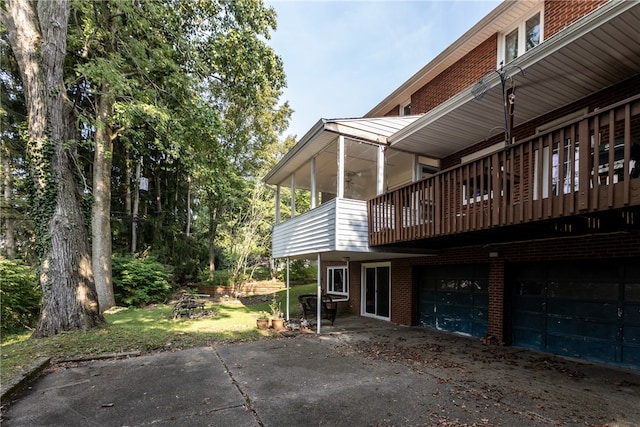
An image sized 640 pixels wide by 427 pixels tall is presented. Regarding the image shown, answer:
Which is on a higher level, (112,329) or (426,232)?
(426,232)

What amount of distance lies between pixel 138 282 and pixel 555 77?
A: 16.9m

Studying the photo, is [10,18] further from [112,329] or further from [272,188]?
[272,188]

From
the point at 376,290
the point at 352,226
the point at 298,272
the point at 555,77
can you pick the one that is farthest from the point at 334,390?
the point at 298,272

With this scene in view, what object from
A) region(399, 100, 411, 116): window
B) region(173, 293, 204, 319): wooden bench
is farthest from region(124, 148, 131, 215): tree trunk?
region(399, 100, 411, 116): window

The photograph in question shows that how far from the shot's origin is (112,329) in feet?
27.0

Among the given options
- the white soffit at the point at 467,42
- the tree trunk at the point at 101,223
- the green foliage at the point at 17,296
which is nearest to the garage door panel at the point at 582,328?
the white soffit at the point at 467,42

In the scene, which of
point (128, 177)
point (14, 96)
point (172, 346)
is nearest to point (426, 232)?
point (172, 346)

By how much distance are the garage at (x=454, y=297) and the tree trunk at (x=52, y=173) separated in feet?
30.6

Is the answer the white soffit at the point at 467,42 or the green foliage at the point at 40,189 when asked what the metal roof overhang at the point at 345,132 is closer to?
the white soffit at the point at 467,42

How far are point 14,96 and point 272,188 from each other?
44.7 ft

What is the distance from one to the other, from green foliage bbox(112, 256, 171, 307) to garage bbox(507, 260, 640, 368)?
1485cm

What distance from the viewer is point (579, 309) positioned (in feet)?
20.3

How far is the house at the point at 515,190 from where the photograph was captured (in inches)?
169

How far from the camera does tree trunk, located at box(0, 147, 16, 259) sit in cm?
1338
